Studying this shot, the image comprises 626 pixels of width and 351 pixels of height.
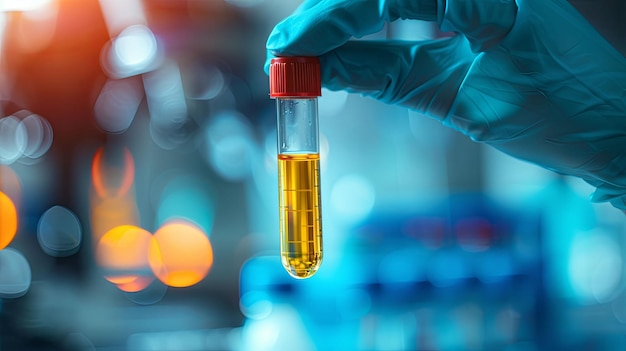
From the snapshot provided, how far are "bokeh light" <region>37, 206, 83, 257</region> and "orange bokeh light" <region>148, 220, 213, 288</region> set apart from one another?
218 millimetres

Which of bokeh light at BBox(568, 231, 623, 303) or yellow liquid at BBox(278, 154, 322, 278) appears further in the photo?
bokeh light at BBox(568, 231, 623, 303)

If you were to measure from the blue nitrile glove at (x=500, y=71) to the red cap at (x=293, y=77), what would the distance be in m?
0.01

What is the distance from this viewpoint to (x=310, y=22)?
84 cm

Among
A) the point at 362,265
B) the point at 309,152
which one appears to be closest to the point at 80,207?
the point at 362,265

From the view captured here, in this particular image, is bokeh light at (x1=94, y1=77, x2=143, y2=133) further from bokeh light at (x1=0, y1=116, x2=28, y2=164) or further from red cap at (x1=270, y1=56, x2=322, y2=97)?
red cap at (x1=270, y1=56, x2=322, y2=97)

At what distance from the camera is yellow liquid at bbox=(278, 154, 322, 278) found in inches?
35.6

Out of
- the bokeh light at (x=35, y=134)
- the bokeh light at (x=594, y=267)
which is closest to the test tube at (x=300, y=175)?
the bokeh light at (x=35, y=134)

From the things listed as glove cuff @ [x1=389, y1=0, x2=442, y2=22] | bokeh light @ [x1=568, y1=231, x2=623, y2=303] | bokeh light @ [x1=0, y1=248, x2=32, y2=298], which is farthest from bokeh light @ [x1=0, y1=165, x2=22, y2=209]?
bokeh light @ [x1=568, y1=231, x2=623, y2=303]

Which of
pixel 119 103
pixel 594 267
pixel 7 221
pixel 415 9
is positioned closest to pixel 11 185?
pixel 7 221

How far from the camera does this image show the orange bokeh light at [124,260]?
6.01 ft

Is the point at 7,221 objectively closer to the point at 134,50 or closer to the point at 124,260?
the point at 124,260

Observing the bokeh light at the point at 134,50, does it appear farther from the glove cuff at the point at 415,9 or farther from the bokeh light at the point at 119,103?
the glove cuff at the point at 415,9

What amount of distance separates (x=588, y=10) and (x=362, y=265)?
107cm

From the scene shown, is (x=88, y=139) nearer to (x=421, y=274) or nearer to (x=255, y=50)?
(x=255, y=50)
